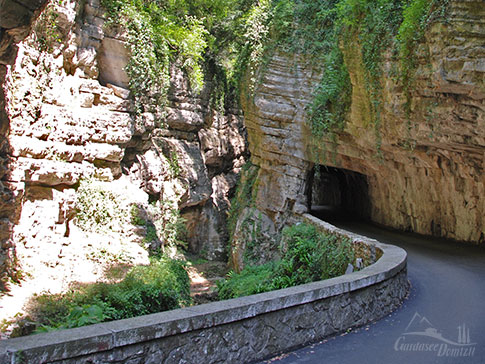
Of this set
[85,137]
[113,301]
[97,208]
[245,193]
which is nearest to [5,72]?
[85,137]

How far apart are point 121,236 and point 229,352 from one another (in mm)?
11752

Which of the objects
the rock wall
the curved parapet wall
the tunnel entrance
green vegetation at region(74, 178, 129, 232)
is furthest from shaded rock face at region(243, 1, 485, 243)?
the rock wall

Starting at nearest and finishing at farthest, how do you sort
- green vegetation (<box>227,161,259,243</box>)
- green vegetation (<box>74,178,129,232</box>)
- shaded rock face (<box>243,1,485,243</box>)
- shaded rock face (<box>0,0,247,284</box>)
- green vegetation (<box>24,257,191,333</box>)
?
green vegetation (<box>24,257,191,333</box>), shaded rock face (<box>243,1,485,243</box>), shaded rock face (<box>0,0,247,284</box>), green vegetation (<box>74,178,129,232</box>), green vegetation (<box>227,161,259,243</box>)

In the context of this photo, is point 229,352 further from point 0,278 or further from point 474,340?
point 0,278

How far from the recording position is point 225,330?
4004mm

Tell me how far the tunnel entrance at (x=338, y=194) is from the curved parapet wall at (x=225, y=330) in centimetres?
1255

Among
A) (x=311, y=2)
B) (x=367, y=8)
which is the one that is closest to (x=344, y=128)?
(x=367, y=8)

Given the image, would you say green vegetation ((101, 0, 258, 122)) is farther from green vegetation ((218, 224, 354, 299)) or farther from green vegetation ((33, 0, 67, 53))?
green vegetation ((218, 224, 354, 299))

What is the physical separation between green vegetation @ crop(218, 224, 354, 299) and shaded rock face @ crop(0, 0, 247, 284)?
573 cm

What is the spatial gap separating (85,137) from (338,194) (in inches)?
947

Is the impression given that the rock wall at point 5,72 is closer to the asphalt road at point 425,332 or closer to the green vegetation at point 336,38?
the asphalt road at point 425,332

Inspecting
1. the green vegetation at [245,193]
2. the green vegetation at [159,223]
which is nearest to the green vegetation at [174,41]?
the green vegetation at [159,223]

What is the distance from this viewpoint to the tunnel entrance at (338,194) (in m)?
23.1

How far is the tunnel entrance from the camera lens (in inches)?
910
